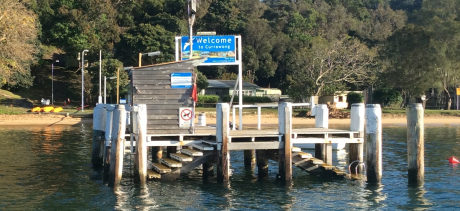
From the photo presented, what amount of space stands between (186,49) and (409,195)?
391 inches

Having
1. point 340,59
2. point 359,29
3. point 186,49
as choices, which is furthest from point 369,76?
point 186,49

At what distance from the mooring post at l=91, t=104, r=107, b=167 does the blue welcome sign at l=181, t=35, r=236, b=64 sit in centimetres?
388

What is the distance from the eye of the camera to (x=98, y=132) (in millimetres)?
22109

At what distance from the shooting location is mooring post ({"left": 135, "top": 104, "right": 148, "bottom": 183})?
54.6ft

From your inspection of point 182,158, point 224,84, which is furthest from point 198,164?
point 224,84

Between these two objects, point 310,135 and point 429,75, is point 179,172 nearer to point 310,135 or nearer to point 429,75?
point 310,135

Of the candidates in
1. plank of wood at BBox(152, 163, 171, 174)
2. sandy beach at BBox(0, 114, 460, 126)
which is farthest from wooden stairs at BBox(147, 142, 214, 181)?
sandy beach at BBox(0, 114, 460, 126)

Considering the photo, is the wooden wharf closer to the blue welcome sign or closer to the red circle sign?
the red circle sign

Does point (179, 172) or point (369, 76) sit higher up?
point (369, 76)

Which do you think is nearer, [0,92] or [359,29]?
[0,92]

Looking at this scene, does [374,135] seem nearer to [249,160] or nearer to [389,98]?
[249,160]

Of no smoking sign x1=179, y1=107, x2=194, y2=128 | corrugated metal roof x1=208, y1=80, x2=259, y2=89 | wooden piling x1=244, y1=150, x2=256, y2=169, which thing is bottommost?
wooden piling x1=244, y1=150, x2=256, y2=169

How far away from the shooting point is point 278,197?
1638 centimetres

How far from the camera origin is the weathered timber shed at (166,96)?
1817 centimetres
